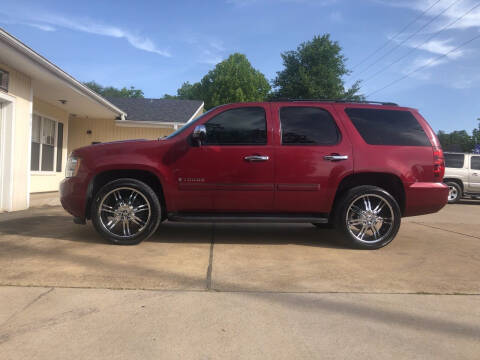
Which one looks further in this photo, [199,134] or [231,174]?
[231,174]

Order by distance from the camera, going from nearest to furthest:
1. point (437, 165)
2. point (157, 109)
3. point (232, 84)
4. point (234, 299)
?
point (234, 299)
point (437, 165)
point (157, 109)
point (232, 84)

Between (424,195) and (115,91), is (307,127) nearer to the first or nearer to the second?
(424,195)

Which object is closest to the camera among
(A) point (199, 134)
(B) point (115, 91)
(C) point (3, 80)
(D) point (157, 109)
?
(A) point (199, 134)

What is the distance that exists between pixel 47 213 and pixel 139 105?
11552 millimetres

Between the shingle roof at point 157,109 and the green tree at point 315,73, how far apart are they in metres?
20.6

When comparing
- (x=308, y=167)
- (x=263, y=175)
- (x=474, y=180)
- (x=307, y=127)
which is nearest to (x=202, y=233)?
(x=263, y=175)

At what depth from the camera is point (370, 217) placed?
14.5ft

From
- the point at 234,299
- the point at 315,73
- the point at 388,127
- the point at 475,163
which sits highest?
the point at 315,73

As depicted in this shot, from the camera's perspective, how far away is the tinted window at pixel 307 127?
443 centimetres

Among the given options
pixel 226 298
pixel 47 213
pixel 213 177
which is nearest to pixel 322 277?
pixel 226 298

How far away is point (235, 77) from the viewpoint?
1976 inches

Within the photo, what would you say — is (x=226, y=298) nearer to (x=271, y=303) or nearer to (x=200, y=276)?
(x=271, y=303)

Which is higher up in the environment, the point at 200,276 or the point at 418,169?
the point at 418,169

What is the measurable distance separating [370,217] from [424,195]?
743 millimetres
